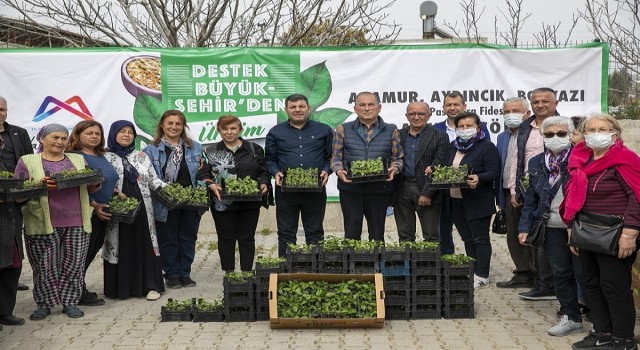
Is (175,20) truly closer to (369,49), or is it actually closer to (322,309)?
(369,49)

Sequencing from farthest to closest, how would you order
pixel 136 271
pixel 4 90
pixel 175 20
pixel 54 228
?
pixel 175 20 < pixel 4 90 < pixel 136 271 < pixel 54 228

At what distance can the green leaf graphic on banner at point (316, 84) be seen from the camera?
1123 cm

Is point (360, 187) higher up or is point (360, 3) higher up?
point (360, 3)

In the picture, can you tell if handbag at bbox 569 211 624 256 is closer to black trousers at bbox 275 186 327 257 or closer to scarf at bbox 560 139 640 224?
scarf at bbox 560 139 640 224

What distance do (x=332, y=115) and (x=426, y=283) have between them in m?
4.66

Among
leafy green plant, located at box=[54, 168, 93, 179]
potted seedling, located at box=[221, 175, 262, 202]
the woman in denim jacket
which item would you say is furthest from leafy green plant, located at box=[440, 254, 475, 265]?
leafy green plant, located at box=[54, 168, 93, 179]

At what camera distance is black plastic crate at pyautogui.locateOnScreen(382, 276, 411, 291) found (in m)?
6.99

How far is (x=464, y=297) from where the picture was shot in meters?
7.07

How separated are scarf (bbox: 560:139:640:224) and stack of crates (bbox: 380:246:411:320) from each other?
146 centimetres

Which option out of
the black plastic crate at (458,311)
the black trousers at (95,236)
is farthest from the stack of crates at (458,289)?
the black trousers at (95,236)

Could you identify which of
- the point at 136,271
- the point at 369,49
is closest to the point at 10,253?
the point at 136,271

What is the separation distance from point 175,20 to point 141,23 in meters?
1.01

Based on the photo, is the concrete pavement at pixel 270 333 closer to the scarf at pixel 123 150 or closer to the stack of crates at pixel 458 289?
the stack of crates at pixel 458 289

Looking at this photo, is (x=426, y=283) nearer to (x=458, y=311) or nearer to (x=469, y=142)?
(x=458, y=311)
